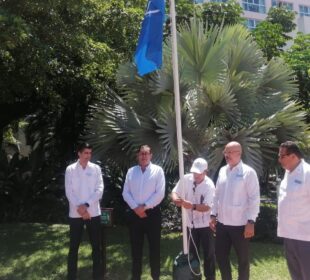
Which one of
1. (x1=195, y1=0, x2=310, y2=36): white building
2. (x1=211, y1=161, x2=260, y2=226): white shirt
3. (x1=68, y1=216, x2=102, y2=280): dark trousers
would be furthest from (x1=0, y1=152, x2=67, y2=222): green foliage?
(x1=195, y1=0, x2=310, y2=36): white building

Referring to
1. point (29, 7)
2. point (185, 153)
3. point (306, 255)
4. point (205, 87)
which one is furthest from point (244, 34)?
point (306, 255)

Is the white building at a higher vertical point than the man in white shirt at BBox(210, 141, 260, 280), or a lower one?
higher

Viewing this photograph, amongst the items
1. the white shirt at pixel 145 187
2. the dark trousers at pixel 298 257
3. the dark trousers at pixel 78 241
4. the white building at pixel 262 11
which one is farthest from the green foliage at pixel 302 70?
the white building at pixel 262 11

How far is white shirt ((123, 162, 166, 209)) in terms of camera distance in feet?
19.2

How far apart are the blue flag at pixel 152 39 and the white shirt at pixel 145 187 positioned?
129 centimetres

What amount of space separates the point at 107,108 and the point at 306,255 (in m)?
5.21

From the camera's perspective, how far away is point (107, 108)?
8906 millimetres

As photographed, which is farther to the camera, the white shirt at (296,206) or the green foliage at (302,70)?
the green foliage at (302,70)

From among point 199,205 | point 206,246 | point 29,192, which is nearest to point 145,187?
point 199,205

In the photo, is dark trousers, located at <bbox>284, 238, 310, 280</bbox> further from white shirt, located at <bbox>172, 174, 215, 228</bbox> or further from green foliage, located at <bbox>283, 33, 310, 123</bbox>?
green foliage, located at <bbox>283, 33, 310, 123</bbox>

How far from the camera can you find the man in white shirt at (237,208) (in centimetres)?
521

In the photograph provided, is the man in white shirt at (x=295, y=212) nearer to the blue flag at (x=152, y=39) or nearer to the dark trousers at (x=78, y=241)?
the blue flag at (x=152, y=39)

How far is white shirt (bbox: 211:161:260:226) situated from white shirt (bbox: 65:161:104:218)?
1.67 m

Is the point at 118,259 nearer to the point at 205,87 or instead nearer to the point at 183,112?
the point at 183,112
